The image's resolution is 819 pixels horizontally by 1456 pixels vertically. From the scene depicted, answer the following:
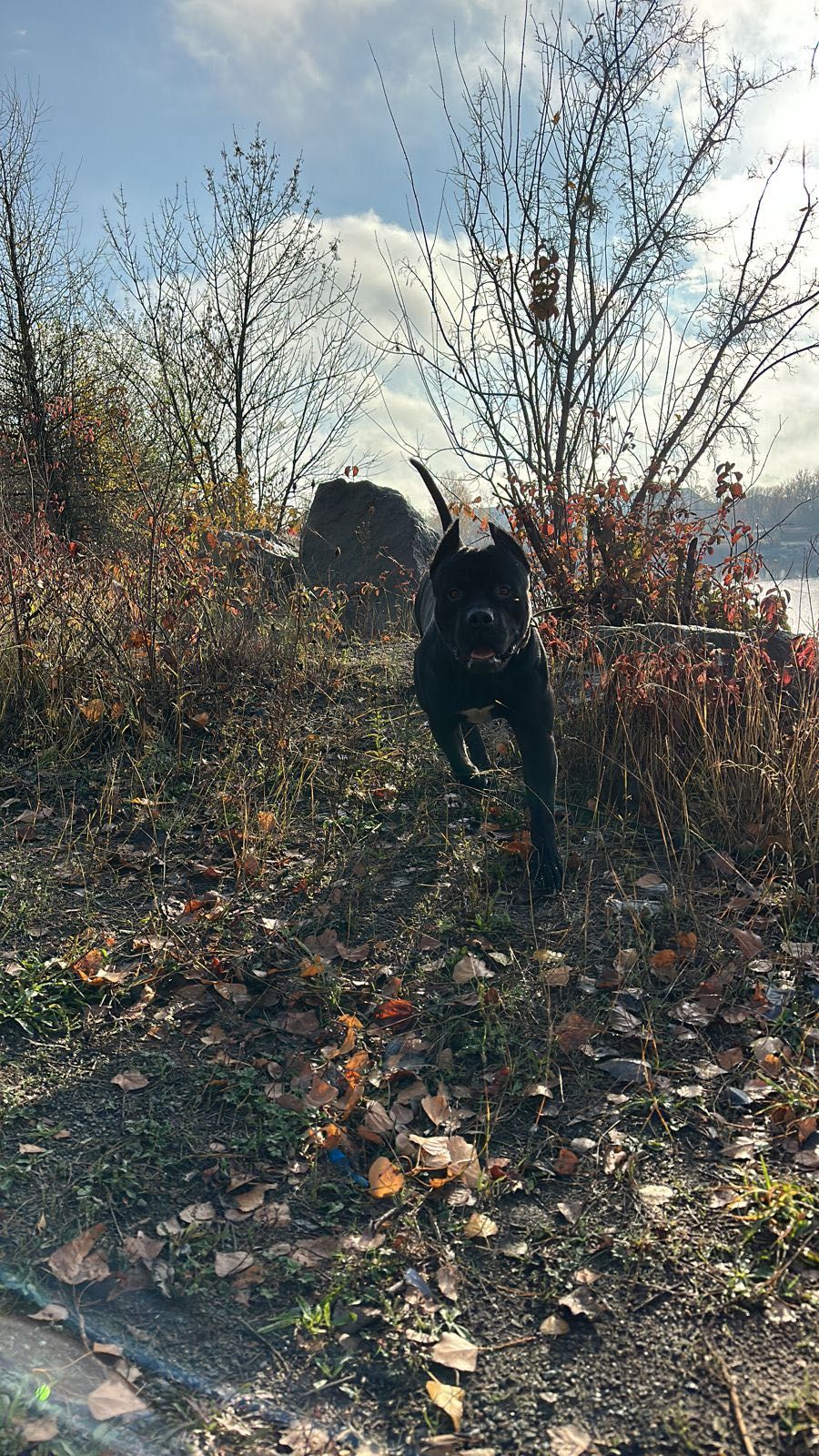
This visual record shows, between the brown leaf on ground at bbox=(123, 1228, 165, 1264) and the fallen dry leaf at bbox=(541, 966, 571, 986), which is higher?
the fallen dry leaf at bbox=(541, 966, 571, 986)

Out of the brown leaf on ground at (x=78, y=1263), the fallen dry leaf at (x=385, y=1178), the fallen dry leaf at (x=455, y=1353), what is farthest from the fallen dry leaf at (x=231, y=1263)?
the fallen dry leaf at (x=455, y=1353)

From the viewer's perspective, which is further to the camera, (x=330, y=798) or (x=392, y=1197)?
(x=330, y=798)

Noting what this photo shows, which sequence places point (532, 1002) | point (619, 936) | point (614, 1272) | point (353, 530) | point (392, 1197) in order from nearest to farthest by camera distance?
point (614, 1272)
point (392, 1197)
point (532, 1002)
point (619, 936)
point (353, 530)

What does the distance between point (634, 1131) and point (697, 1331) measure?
2.16 feet

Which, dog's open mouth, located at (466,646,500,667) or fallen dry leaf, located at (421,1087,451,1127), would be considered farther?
dog's open mouth, located at (466,646,500,667)

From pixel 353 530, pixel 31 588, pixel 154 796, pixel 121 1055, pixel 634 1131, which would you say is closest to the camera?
pixel 634 1131

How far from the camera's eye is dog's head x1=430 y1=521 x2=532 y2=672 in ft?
12.0

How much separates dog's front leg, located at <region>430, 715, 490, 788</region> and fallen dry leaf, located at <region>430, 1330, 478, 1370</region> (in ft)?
8.18

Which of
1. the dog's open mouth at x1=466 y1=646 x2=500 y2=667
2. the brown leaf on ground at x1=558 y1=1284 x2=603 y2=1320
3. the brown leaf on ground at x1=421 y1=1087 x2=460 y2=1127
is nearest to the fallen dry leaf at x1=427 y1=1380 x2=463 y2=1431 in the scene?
the brown leaf on ground at x1=558 y1=1284 x2=603 y2=1320

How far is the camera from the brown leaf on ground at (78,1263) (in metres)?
2.19

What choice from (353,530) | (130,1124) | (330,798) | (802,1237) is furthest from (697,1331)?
(353,530)

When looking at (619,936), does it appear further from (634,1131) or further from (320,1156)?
(320,1156)

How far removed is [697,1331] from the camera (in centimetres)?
201

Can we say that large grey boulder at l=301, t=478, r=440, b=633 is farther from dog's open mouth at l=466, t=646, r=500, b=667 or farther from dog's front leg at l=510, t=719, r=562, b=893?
dog's open mouth at l=466, t=646, r=500, b=667
